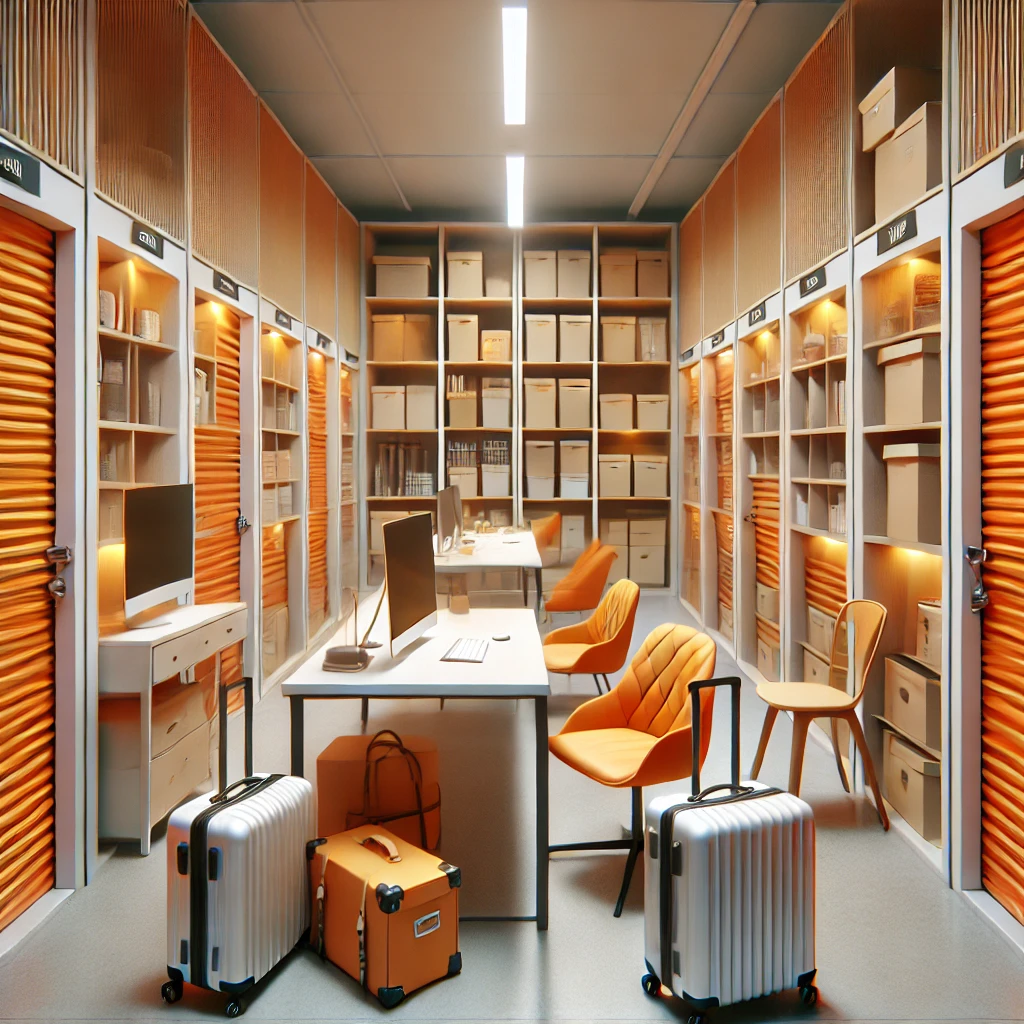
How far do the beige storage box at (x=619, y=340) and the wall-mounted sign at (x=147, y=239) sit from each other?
225 inches

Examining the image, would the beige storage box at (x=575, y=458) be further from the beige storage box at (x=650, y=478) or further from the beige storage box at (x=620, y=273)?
the beige storage box at (x=620, y=273)

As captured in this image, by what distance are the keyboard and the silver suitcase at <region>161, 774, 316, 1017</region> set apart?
892 millimetres

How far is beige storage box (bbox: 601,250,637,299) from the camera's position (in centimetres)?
884

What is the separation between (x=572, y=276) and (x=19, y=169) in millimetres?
6697

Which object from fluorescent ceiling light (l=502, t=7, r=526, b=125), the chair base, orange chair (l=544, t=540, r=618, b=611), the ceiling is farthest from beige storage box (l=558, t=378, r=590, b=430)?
the chair base

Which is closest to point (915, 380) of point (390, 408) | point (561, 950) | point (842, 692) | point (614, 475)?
point (842, 692)

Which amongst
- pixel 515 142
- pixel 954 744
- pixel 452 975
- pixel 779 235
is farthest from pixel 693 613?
pixel 452 975

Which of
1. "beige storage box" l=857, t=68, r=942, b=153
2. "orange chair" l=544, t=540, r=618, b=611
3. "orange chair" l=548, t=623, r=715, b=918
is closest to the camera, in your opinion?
"orange chair" l=548, t=623, r=715, b=918

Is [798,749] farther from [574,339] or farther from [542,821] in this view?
[574,339]

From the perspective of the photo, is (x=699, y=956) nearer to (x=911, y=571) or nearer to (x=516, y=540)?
(x=911, y=571)

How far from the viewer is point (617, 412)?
29.2 feet

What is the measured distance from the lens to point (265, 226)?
17.9 feet

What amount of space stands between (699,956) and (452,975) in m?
0.76

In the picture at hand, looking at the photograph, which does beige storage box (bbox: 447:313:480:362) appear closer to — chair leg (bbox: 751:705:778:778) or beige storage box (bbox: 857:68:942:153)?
beige storage box (bbox: 857:68:942:153)
